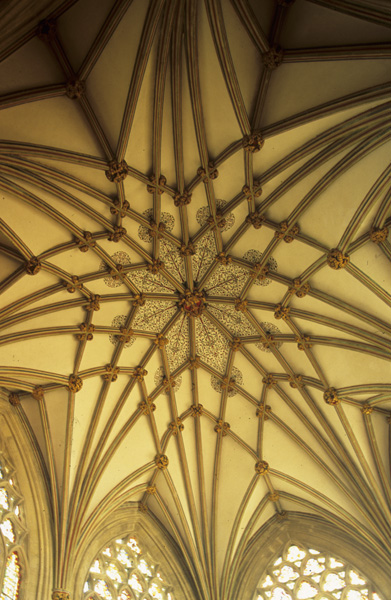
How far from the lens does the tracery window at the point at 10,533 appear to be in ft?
41.7

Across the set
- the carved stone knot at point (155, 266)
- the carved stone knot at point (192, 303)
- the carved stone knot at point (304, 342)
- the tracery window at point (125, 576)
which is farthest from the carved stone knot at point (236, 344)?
the tracery window at point (125, 576)

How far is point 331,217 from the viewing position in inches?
564

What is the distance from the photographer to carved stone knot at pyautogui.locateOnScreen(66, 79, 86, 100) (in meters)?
12.1

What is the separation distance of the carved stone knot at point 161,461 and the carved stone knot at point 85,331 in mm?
3959

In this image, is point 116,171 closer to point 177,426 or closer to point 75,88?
point 75,88

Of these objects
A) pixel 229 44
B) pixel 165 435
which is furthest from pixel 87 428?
pixel 229 44

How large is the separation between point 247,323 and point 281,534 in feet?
19.4

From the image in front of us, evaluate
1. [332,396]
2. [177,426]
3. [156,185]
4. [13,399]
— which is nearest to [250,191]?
[156,185]

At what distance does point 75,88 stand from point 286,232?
567cm

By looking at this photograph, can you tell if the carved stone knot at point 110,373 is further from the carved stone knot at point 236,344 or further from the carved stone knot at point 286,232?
the carved stone knot at point 286,232

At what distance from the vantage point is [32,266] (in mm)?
13719

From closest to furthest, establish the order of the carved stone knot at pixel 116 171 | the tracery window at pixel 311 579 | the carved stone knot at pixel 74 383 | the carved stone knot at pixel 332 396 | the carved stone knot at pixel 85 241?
the carved stone knot at pixel 116 171, the carved stone knot at pixel 85 241, the tracery window at pixel 311 579, the carved stone knot at pixel 74 383, the carved stone knot at pixel 332 396

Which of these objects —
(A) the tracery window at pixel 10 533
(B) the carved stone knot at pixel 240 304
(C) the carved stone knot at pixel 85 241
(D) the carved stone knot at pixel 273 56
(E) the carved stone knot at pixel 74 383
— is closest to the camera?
(D) the carved stone knot at pixel 273 56

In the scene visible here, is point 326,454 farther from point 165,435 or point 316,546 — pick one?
point 165,435
